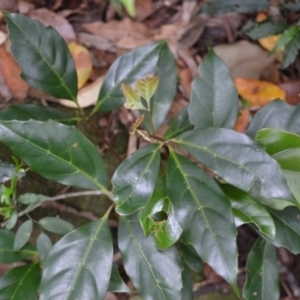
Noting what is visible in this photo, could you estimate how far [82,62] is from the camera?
1.34m

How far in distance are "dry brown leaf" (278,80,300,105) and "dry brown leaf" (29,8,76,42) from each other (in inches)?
29.5

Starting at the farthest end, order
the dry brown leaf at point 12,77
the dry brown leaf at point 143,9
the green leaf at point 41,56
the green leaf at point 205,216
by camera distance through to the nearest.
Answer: the dry brown leaf at point 143,9, the dry brown leaf at point 12,77, the green leaf at point 41,56, the green leaf at point 205,216

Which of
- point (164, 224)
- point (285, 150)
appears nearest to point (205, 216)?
point (164, 224)

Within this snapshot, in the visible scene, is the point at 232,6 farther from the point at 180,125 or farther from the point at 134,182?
the point at 134,182

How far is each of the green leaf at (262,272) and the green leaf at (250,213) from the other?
0.93ft

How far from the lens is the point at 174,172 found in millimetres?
816

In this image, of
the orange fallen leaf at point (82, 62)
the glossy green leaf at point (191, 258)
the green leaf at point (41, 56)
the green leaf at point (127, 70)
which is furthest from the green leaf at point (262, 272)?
the orange fallen leaf at point (82, 62)

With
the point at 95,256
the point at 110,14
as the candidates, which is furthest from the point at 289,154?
the point at 110,14

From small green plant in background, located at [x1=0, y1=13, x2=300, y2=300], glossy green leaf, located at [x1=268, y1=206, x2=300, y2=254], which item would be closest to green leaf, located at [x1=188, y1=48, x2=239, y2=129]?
small green plant in background, located at [x1=0, y1=13, x2=300, y2=300]

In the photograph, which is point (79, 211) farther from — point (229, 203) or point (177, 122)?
point (229, 203)

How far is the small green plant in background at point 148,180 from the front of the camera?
2.54 ft

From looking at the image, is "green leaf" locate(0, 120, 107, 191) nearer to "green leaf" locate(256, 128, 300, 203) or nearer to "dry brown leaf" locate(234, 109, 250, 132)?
"green leaf" locate(256, 128, 300, 203)

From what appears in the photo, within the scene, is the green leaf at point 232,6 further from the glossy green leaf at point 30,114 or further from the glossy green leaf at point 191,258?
the glossy green leaf at point 191,258

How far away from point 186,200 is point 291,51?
75cm
